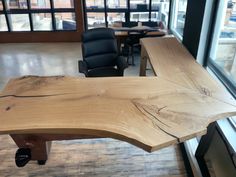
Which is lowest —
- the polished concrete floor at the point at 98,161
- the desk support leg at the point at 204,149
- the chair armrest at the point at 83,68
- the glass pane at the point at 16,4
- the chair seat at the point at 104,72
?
the polished concrete floor at the point at 98,161

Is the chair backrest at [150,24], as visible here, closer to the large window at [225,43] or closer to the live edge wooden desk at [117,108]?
the large window at [225,43]

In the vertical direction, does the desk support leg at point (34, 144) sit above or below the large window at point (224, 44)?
below

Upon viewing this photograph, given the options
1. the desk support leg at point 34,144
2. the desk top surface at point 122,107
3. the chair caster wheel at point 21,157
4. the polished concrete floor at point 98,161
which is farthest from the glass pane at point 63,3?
the chair caster wheel at point 21,157

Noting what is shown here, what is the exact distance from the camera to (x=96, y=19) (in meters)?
6.21

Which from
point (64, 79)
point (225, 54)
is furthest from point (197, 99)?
point (225, 54)

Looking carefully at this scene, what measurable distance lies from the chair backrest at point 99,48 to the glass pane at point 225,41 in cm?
136

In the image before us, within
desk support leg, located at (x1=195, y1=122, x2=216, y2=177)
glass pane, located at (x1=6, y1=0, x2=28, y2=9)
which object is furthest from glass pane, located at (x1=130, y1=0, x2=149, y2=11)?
desk support leg, located at (x1=195, y1=122, x2=216, y2=177)

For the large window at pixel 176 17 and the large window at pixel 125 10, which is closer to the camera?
the large window at pixel 176 17

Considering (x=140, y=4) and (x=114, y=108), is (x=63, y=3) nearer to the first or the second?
(x=140, y=4)

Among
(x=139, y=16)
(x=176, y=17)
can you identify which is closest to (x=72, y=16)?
(x=139, y=16)

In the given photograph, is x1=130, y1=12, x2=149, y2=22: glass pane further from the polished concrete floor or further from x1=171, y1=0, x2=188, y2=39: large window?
the polished concrete floor

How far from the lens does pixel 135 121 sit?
48.6 inches

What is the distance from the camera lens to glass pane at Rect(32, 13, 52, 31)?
6168mm

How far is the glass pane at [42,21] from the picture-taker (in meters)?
6.17
